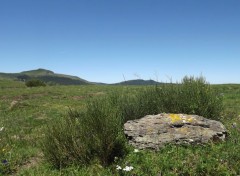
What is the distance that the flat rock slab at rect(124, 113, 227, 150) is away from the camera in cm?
902

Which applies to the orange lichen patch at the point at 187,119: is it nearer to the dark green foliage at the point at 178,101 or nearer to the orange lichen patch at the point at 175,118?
the orange lichen patch at the point at 175,118

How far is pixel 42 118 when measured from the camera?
693 inches

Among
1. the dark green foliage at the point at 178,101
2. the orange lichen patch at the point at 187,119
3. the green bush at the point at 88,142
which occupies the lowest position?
the green bush at the point at 88,142

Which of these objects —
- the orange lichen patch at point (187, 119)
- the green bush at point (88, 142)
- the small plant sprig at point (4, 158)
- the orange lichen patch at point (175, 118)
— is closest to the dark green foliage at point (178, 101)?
the orange lichen patch at point (187, 119)

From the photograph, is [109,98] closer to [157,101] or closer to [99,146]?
[157,101]

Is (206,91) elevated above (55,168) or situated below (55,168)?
above

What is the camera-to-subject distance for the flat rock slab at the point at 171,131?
9016 mm

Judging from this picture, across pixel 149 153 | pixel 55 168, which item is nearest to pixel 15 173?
pixel 55 168

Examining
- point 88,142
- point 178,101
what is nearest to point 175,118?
point 178,101

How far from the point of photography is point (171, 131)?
934cm

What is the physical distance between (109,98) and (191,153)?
4863 mm

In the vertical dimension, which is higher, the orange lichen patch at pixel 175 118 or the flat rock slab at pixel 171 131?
the orange lichen patch at pixel 175 118

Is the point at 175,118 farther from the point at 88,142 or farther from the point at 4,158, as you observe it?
the point at 4,158

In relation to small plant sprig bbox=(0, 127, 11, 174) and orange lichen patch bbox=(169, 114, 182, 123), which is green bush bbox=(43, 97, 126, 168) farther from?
orange lichen patch bbox=(169, 114, 182, 123)
